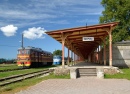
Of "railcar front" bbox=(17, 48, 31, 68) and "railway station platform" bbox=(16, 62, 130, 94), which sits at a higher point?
"railcar front" bbox=(17, 48, 31, 68)

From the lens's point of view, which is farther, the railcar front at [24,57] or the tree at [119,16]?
the tree at [119,16]

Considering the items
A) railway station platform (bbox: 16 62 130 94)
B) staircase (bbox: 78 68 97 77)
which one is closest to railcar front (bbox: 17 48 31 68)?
staircase (bbox: 78 68 97 77)

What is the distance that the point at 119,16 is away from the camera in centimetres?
4478

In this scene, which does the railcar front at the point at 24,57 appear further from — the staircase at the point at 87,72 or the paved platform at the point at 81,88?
the paved platform at the point at 81,88

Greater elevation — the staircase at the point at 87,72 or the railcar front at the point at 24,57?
the railcar front at the point at 24,57

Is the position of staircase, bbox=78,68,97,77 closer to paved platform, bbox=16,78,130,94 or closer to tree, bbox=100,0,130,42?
paved platform, bbox=16,78,130,94

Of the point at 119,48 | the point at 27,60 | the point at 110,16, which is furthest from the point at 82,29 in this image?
the point at 110,16

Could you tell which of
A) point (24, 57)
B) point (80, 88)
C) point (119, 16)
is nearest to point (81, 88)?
point (80, 88)

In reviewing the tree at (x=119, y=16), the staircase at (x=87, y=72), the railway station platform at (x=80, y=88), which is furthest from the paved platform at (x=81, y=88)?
the tree at (x=119, y=16)

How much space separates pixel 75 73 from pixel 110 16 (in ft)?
99.2

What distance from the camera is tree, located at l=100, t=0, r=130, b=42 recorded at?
43.8m

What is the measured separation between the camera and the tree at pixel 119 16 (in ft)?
144

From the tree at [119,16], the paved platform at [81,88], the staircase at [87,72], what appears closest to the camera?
the paved platform at [81,88]

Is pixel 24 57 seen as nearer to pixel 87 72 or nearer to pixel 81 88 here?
pixel 87 72
